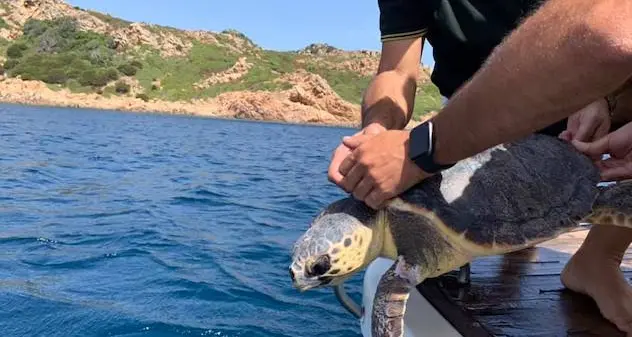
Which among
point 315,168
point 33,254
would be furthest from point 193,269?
point 315,168

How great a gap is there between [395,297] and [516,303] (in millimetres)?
945

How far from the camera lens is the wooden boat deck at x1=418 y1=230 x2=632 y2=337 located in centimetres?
259

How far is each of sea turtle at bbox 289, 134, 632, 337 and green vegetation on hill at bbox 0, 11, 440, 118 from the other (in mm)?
45135

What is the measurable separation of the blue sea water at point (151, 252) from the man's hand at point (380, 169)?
6.85 ft

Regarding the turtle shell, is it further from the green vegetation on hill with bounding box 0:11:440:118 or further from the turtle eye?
the green vegetation on hill with bounding box 0:11:440:118

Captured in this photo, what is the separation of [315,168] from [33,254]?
1033cm

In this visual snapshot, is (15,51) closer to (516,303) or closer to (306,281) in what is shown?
(516,303)

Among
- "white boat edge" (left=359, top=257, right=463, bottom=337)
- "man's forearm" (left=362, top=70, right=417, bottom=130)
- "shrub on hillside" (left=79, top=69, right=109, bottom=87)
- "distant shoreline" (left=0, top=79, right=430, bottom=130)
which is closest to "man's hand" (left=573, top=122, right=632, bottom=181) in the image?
"man's forearm" (left=362, top=70, right=417, bottom=130)

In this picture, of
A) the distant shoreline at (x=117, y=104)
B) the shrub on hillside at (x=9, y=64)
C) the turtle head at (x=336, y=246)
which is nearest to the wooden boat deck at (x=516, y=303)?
the turtle head at (x=336, y=246)

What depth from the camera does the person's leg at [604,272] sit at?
2.74m

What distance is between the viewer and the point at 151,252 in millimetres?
5750

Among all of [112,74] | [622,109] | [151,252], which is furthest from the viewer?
[112,74]

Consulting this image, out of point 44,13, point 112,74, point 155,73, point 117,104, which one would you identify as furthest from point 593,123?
point 44,13

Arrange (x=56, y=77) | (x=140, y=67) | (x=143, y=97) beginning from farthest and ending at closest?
(x=140, y=67) < (x=143, y=97) < (x=56, y=77)
